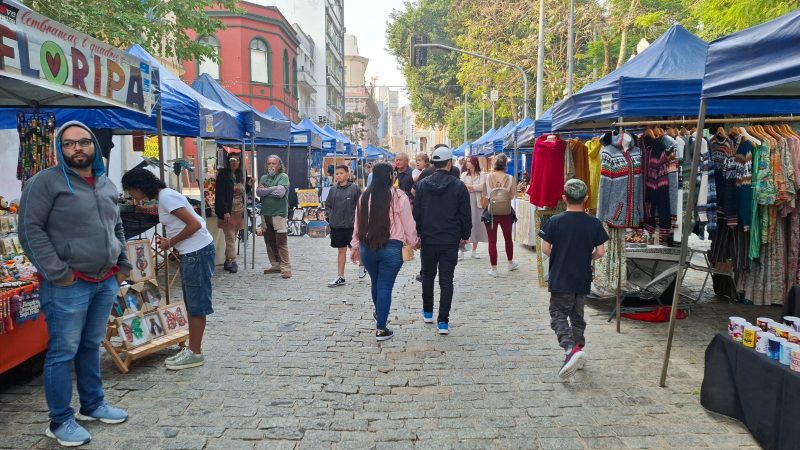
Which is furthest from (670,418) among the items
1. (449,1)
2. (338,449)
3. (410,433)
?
(449,1)

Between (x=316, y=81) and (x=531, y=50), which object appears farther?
(x=316, y=81)

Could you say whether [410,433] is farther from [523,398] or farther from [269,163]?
[269,163]

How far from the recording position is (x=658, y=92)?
5.79 m

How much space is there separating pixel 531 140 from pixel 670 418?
7899 mm

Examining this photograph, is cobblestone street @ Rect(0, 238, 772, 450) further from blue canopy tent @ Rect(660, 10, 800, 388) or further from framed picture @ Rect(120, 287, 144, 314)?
blue canopy tent @ Rect(660, 10, 800, 388)

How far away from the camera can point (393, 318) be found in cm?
689

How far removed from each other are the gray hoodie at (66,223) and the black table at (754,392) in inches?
→ 162

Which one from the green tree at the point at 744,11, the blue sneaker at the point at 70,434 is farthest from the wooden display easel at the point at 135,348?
the green tree at the point at 744,11

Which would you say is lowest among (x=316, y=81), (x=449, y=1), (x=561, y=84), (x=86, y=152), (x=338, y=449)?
(x=338, y=449)

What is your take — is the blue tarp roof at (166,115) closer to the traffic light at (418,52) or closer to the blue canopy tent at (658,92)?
the blue canopy tent at (658,92)

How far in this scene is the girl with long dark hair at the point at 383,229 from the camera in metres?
5.70

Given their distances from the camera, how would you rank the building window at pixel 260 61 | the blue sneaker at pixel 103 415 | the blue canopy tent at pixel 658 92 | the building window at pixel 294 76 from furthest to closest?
the building window at pixel 294 76 → the building window at pixel 260 61 → the blue canopy tent at pixel 658 92 → the blue sneaker at pixel 103 415

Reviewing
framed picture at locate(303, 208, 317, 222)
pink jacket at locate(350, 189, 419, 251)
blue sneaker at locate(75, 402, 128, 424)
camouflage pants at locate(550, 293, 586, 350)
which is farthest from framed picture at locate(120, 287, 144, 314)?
framed picture at locate(303, 208, 317, 222)

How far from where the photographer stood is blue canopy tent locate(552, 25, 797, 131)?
19.0ft
